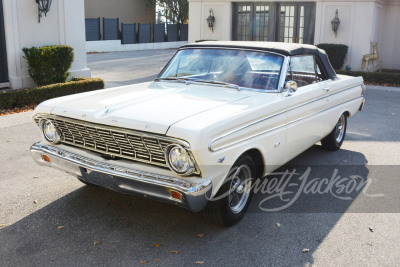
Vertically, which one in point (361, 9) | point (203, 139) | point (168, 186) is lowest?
point (168, 186)

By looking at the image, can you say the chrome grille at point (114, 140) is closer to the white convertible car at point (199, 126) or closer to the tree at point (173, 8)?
the white convertible car at point (199, 126)

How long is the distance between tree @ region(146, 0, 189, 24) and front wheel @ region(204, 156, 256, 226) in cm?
3123

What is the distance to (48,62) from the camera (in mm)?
11234

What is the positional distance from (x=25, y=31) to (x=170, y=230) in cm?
882

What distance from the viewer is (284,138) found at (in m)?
5.03

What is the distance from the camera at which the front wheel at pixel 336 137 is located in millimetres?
6961

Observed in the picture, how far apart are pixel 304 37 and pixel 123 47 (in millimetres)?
14371

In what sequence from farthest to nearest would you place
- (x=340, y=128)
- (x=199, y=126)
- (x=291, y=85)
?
(x=340, y=128) → (x=291, y=85) → (x=199, y=126)

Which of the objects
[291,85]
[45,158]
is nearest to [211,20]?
[291,85]

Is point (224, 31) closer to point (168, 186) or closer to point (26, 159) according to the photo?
point (26, 159)

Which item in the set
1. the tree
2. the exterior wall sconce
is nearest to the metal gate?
the exterior wall sconce

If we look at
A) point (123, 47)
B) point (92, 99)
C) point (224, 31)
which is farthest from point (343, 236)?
point (123, 47)

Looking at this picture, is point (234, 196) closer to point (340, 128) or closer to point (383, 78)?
point (340, 128)

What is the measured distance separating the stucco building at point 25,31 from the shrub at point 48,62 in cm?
27
